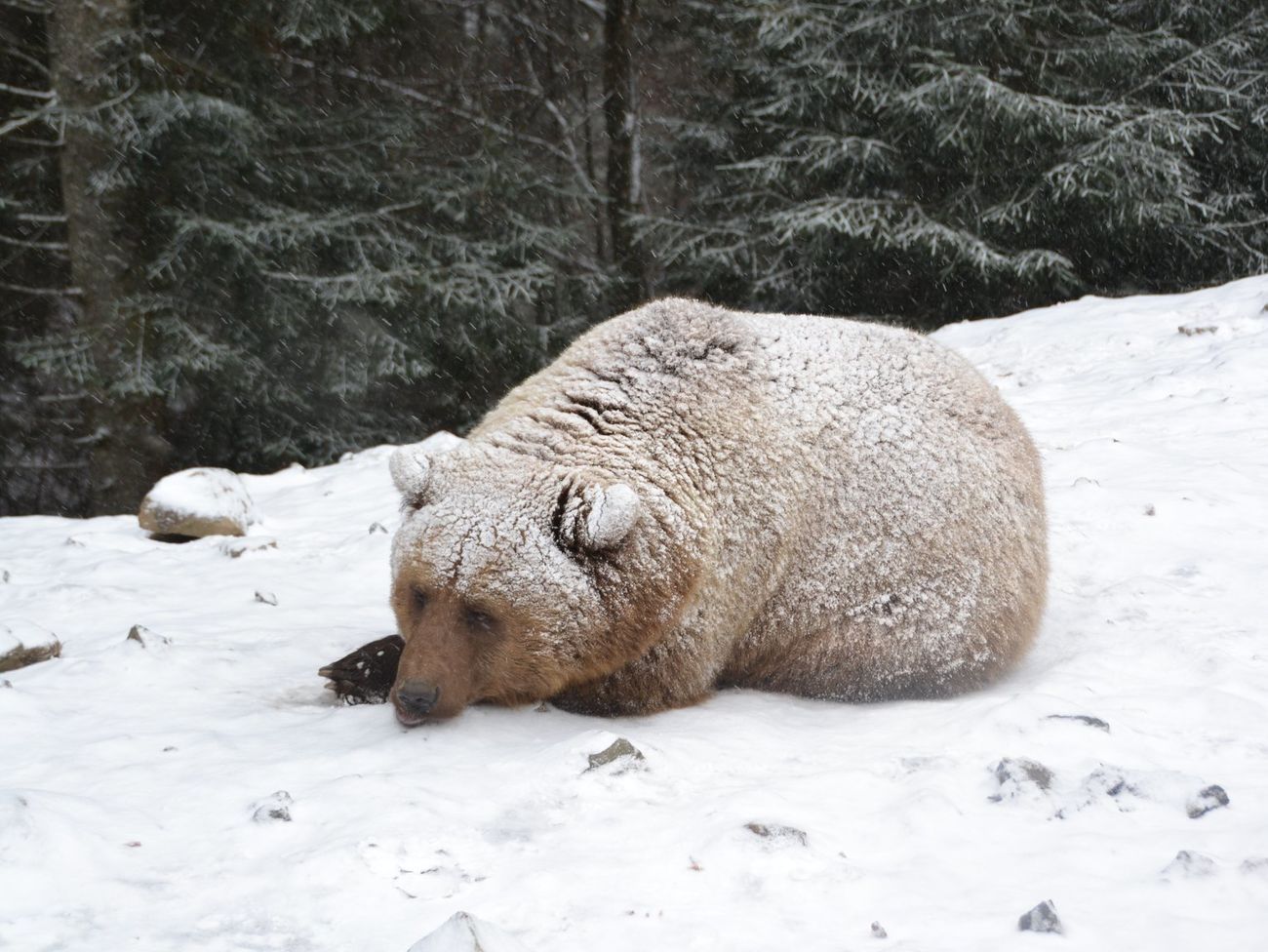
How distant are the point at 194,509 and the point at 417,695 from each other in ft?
12.6

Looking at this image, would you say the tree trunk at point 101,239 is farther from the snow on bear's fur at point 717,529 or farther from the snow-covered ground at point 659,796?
the snow on bear's fur at point 717,529

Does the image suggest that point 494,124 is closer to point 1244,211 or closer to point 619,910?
point 1244,211

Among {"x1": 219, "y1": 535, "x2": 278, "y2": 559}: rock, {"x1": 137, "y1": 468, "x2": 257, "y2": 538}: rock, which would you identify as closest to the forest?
{"x1": 137, "y1": 468, "x2": 257, "y2": 538}: rock

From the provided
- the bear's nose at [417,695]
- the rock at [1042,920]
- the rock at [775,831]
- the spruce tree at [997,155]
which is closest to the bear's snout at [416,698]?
the bear's nose at [417,695]

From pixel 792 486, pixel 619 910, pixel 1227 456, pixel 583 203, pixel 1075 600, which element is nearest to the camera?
pixel 619 910

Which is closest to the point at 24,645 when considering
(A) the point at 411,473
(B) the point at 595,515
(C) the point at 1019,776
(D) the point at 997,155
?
(A) the point at 411,473

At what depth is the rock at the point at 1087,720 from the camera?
3.22 m

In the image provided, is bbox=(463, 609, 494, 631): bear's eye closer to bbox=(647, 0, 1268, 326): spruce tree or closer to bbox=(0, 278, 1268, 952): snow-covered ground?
bbox=(0, 278, 1268, 952): snow-covered ground

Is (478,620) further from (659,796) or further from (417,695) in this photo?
(659,796)

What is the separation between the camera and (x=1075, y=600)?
4.66m

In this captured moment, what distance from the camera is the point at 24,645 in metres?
4.16

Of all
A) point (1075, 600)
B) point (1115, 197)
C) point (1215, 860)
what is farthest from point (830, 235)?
point (1215, 860)

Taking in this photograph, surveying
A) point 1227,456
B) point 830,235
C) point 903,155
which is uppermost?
point 903,155

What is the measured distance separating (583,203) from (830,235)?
3533 mm
